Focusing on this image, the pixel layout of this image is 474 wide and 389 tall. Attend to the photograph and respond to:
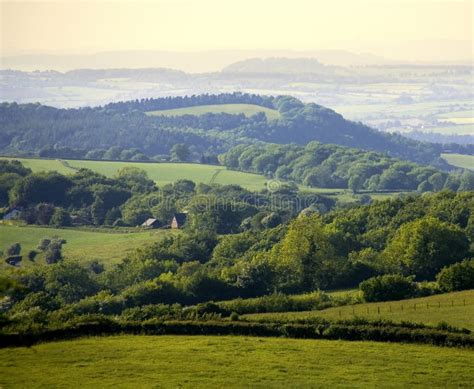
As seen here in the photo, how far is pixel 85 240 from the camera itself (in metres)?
73.2

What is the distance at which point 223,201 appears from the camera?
9088 centimetres

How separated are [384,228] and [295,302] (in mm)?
24815

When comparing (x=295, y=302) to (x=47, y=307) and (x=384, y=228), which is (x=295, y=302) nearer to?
(x=47, y=307)

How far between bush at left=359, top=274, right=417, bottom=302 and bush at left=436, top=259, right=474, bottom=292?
6.06 ft

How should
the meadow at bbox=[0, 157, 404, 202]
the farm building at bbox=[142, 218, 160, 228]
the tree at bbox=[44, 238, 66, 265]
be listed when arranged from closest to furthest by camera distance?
1. the tree at bbox=[44, 238, 66, 265]
2. the farm building at bbox=[142, 218, 160, 228]
3. the meadow at bbox=[0, 157, 404, 202]

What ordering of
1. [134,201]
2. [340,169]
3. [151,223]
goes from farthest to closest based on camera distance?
[340,169], [134,201], [151,223]

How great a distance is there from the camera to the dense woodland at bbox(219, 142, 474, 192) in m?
134

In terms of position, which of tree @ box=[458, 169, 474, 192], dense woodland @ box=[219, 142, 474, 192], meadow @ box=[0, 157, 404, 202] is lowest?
tree @ box=[458, 169, 474, 192]

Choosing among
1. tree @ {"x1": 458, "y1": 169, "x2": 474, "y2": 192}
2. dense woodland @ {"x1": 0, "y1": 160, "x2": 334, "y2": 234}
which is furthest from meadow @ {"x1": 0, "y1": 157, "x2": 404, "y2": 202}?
tree @ {"x1": 458, "y1": 169, "x2": 474, "y2": 192}

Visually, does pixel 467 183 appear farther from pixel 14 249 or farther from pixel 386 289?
pixel 386 289

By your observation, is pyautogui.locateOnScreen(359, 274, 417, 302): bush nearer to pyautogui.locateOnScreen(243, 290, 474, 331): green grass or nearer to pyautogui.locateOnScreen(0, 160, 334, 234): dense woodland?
pyautogui.locateOnScreen(243, 290, 474, 331): green grass

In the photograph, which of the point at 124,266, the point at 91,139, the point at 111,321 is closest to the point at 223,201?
the point at 124,266

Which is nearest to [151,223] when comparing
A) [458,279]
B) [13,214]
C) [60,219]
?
[60,219]

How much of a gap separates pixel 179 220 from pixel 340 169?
5947cm
